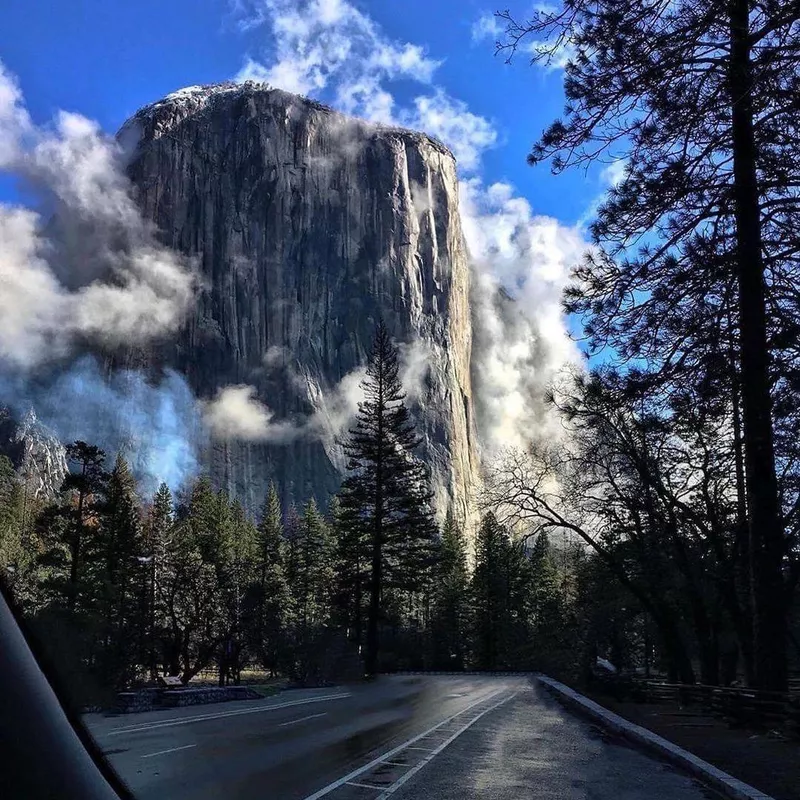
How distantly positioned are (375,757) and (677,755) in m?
3.82

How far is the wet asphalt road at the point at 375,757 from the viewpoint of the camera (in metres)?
7.89

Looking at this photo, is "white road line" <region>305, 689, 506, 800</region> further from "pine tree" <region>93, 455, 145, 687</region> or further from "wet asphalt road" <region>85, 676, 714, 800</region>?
"pine tree" <region>93, 455, 145, 687</region>

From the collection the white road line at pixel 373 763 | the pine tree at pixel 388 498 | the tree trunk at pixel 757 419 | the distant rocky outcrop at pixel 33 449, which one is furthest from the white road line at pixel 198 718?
the distant rocky outcrop at pixel 33 449

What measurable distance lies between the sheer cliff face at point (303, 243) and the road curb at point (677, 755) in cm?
12148

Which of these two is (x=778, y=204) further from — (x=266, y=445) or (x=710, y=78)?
(x=266, y=445)

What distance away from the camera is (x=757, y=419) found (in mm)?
12133

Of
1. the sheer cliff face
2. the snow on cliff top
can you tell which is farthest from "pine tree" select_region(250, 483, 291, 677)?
the snow on cliff top

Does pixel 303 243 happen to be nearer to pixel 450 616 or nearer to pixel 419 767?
pixel 450 616

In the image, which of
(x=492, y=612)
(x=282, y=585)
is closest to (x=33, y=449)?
(x=282, y=585)

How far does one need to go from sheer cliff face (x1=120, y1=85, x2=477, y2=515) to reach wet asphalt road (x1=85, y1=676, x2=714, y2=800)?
12232 centimetres

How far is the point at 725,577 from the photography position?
2109cm

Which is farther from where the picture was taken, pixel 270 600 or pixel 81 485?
pixel 270 600

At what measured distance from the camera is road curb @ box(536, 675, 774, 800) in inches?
300

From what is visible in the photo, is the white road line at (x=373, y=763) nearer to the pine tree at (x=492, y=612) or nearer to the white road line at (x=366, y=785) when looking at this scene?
the white road line at (x=366, y=785)
